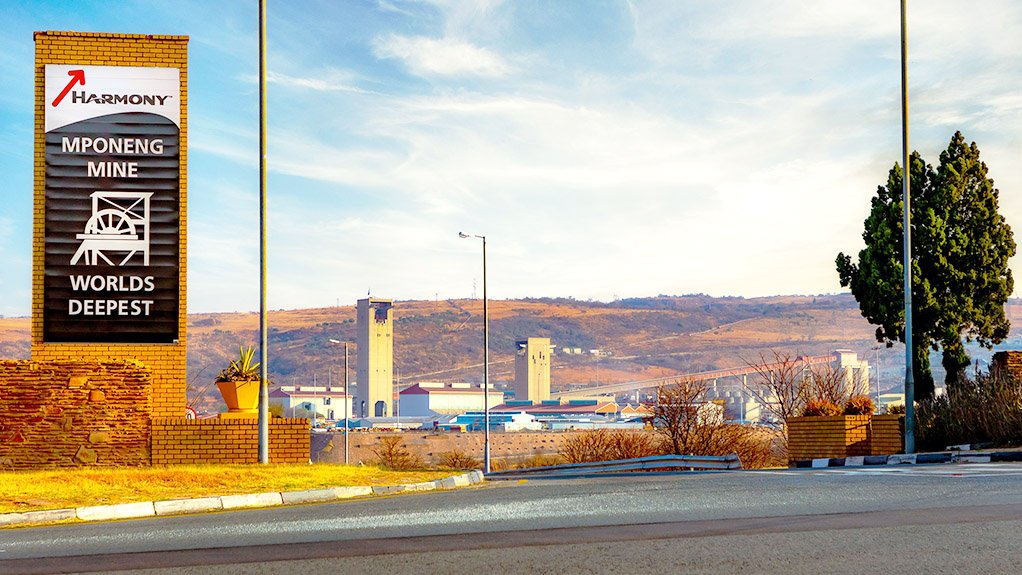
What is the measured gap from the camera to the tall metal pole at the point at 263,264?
2103cm

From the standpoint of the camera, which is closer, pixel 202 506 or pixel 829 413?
pixel 202 506

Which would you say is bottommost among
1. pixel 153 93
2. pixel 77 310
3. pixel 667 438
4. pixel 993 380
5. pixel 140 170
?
pixel 667 438

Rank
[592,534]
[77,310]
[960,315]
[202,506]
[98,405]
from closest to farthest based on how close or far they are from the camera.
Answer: [592,534], [202,506], [98,405], [77,310], [960,315]

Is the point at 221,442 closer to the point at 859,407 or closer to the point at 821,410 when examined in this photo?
the point at 821,410

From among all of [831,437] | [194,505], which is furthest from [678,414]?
[194,505]

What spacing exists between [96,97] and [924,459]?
1852 cm

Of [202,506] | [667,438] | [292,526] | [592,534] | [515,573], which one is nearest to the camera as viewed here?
[515,573]

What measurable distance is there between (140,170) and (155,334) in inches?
133

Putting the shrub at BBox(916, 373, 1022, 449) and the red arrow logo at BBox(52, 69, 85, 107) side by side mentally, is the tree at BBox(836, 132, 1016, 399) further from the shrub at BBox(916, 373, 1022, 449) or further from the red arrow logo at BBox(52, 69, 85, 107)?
the red arrow logo at BBox(52, 69, 85, 107)

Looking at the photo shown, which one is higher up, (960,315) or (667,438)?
(960,315)

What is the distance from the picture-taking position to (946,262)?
3222 centimetres

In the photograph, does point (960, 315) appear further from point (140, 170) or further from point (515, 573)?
point (515, 573)

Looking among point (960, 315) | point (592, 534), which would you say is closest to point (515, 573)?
point (592, 534)

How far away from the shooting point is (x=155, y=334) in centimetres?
2252
